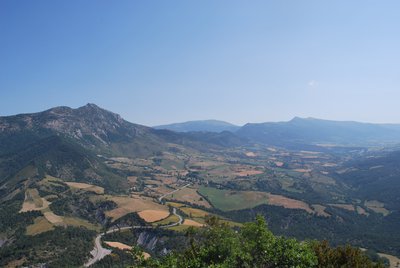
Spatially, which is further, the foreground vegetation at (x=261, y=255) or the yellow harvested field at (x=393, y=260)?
the yellow harvested field at (x=393, y=260)

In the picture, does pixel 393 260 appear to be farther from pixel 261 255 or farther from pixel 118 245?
pixel 261 255

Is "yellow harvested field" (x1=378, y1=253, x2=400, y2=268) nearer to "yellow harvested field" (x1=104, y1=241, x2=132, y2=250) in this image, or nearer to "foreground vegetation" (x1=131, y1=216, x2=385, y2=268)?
"yellow harvested field" (x1=104, y1=241, x2=132, y2=250)

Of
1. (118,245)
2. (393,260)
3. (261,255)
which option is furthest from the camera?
(393,260)

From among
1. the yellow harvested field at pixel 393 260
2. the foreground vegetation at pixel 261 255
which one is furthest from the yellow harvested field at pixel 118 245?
the yellow harvested field at pixel 393 260

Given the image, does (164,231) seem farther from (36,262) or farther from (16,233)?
(16,233)

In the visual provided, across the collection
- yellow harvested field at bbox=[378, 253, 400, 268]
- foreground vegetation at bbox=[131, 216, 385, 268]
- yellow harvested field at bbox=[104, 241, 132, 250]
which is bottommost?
yellow harvested field at bbox=[378, 253, 400, 268]

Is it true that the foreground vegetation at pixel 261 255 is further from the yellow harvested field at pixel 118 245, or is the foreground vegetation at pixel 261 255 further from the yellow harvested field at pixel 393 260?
the yellow harvested field at pixel 393 260

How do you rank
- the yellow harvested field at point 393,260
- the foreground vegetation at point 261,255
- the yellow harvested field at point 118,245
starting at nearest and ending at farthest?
1. the foreground vegetation at point 261,255
2. the yellow harvested field at point 393,260
3. the yellow harvested field at point 118,245

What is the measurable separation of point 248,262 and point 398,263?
152 meters

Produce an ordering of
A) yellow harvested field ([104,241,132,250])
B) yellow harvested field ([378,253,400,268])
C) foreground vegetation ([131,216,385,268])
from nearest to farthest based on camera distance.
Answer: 1. foreground vegetation ([131,216,385,268])
2. yellow harvested field ([378,253,400,268])
3. yellow harvested field ([104,241,132,250])

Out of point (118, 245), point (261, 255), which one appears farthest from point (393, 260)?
point (261, 255)

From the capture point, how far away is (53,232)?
192 metres

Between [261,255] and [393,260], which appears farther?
[393,260]

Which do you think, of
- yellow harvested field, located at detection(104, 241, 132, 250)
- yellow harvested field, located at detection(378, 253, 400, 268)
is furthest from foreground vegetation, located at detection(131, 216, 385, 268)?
yellow harvested field, located at detection(378, 253, 400, 268)
